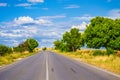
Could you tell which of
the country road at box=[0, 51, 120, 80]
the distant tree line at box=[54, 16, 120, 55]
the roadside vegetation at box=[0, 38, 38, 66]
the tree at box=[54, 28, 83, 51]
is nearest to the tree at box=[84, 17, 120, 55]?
the distant tree line at box=[54, 16, 120, 55]

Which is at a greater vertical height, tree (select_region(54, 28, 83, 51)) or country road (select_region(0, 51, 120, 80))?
tree (select_region(54, 28, 83, 51))

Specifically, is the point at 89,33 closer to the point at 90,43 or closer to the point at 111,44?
the point at 90,43

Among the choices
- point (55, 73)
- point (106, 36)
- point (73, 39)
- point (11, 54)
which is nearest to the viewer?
point (55, 73)

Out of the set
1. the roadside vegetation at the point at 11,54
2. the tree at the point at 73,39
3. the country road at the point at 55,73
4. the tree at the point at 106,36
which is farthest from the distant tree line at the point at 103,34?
the tree at the point at 73,39

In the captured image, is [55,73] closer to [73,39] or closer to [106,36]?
[106,36]

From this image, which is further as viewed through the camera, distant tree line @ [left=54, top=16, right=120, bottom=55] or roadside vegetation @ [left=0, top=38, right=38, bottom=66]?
distant tree line @ [left=54, top=16, right=120, bottom=55]

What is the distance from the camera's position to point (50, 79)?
15.2m

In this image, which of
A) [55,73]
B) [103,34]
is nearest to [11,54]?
[103,34]

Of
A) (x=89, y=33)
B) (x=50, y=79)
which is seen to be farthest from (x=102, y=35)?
(x=50, y=79)

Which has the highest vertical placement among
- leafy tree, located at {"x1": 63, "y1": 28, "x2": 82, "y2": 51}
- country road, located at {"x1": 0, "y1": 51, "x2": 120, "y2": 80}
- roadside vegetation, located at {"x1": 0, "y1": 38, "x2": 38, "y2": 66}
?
leafy tree, located at {"x1": 63, "y1": 28, "x2": 82, "y2": 51}

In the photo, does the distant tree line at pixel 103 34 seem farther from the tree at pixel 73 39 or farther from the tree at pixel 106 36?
the tree at pixel 73 39

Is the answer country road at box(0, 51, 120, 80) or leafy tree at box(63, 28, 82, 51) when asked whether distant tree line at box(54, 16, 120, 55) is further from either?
leafy tree at box(63, 28, 82, 51)

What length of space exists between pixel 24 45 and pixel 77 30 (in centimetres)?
3604

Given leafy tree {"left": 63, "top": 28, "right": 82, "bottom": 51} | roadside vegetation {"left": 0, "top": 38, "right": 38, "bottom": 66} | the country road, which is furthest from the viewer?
leafy tree {"left": 63, "top": 28, "right": 82, "bottom": 51}
